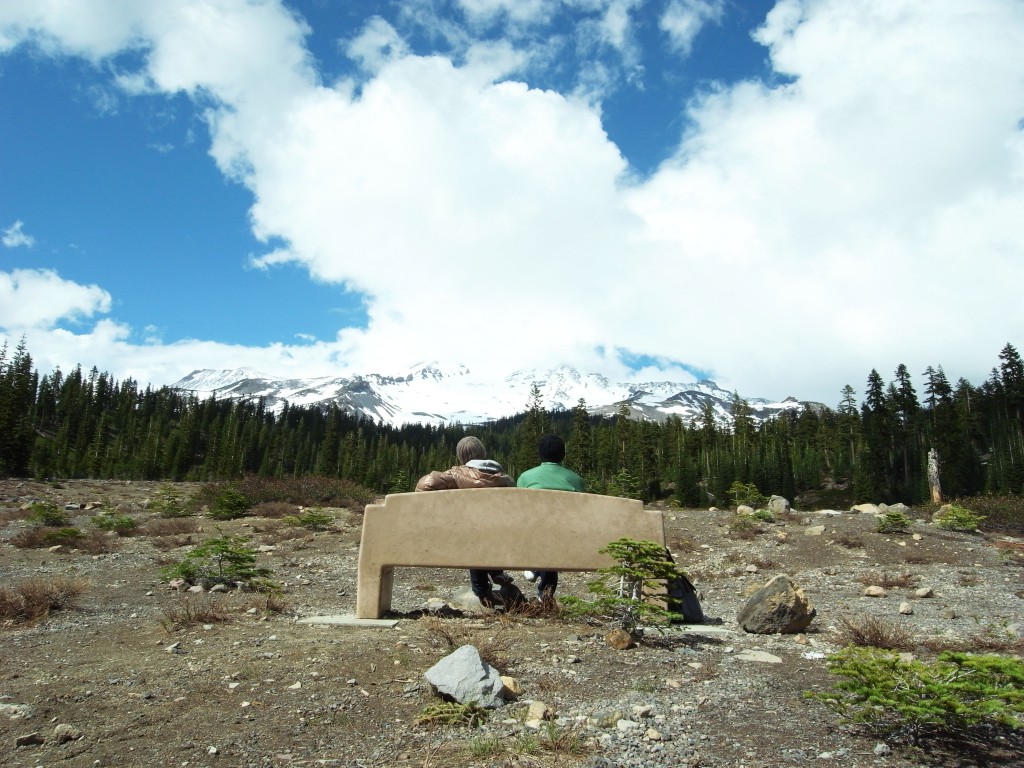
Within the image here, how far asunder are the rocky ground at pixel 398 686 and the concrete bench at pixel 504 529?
591 mm

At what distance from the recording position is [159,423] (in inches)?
4198

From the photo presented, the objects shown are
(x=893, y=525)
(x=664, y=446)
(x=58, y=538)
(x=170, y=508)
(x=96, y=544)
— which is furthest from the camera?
(x=664, y=446)

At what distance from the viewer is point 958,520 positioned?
1602cm

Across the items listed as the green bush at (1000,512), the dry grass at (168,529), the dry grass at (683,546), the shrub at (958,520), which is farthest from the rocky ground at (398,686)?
the green bush at (1000,512)

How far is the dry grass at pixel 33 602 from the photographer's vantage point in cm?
630

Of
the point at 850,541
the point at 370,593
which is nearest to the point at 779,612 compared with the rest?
the point at 370,593

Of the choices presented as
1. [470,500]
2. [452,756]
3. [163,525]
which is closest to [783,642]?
[470,500]

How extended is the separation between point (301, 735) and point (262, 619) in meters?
3.35

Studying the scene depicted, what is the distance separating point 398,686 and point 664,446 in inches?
3934

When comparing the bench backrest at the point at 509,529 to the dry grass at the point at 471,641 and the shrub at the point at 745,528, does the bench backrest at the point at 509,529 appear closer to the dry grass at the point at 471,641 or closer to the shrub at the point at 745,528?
the dry grass at the point at 471,641

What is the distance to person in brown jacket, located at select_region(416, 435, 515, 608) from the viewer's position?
628 centimetres

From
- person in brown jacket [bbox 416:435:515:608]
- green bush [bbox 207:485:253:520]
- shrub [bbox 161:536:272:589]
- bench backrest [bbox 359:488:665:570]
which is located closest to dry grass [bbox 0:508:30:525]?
green bush [bbox 207:485:253:520]

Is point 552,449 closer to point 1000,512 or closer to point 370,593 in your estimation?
point 370,593

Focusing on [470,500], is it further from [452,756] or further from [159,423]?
[159,423]
